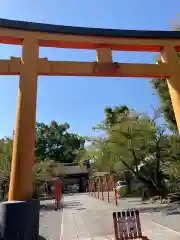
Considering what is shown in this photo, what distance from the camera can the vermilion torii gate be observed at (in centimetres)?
465

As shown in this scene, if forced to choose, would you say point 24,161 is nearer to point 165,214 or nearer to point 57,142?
point 165,214

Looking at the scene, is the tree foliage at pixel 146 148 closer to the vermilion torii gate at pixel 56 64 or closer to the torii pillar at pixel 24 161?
the vermilion torii gate at pixel 56 64

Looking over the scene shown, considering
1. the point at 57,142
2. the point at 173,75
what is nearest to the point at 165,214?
the point at 173,75

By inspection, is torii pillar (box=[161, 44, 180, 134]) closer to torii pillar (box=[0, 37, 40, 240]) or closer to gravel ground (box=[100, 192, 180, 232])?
gravel ground (box=[100, 192, 180, 232])

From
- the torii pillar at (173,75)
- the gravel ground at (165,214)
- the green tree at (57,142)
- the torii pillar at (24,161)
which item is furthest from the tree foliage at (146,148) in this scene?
the green tree at (57,142)

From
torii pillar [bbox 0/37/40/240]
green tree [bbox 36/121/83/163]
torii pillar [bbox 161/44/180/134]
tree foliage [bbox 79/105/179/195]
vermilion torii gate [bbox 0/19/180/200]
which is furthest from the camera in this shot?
green tree [bbox 36/121/83/163]

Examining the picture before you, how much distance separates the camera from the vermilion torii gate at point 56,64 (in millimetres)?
4652

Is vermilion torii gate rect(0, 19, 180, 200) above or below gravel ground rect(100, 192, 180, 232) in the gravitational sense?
above

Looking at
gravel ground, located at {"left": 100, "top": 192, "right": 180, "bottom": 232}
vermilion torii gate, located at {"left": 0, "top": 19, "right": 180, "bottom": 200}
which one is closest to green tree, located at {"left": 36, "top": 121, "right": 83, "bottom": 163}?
gravel ground, located at {"left": 100, "top": 192, "right": 180, "bottom": 232}

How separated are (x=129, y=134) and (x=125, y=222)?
10.0 meters

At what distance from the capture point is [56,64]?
570 cm

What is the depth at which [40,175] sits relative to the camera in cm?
1652

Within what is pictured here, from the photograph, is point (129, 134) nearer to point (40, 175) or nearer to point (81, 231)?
point (40, 175)

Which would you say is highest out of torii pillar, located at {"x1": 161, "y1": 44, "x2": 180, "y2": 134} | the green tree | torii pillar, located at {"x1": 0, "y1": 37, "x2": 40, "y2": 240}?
the green tree
